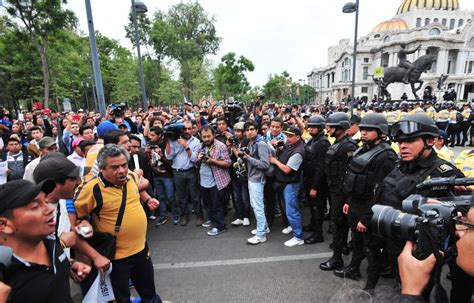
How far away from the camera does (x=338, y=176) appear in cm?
353

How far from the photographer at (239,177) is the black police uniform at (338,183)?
146cm

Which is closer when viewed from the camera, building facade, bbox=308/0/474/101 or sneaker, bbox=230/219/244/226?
sneaker, bbox=230/219/244/226

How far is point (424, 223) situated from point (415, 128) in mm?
1520

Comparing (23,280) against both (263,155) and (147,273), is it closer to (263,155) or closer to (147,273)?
(147,273)

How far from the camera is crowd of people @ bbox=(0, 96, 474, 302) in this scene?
4.89 feet

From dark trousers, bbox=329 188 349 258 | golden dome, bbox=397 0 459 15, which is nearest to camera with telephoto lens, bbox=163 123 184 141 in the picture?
dark trousers, bbox=329 188 349 258

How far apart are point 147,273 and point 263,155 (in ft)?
7.66

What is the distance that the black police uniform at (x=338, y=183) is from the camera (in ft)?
11.3

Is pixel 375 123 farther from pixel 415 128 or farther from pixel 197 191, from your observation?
pixel 197 191

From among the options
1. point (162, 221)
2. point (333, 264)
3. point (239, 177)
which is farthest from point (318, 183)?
point (162, 221)

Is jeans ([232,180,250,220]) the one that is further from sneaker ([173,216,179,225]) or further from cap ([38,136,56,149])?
cap ([38,136,56,149])

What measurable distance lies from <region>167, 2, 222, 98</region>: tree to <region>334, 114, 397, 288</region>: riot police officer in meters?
30.7

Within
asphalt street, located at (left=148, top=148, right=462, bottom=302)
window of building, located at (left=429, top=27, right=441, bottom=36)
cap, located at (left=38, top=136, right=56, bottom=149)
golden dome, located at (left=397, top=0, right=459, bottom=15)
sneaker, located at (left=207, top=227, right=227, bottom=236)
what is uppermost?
golden dome, located at (left=397, top=0, right=459, bottom=15)

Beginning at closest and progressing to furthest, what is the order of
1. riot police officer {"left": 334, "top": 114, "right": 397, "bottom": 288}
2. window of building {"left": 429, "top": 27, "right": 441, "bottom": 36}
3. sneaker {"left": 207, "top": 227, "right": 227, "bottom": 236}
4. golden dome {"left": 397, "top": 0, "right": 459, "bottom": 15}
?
riot police officer {"left": 334, "top": 114, "right": 397, "bottom": 288}
sneaker {"left": 207, "top": 227, "right": 227, "bottom": 236}
window of building {"left": 429, "top": 27, "right": 441, "bottom": 36}
golden dome {"left": 397, "top": 0, "right": 459, "bottom": 15}
